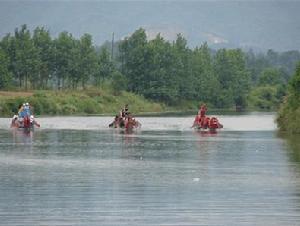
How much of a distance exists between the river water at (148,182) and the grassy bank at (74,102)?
45245 mm

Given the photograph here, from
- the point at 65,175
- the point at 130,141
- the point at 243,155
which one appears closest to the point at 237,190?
the point at 65,175

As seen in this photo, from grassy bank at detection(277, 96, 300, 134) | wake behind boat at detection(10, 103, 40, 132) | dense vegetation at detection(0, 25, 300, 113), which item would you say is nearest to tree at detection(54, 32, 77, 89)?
dense vegetation at detection(0, 25, 300, 113)

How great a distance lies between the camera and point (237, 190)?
25.5 m

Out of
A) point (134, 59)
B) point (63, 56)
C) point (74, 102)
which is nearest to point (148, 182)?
point (74, 102)

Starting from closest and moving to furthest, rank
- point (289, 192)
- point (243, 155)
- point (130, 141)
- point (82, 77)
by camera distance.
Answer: point (289, 192)
point (243, 155)
point (130, 141)
point (82, 77)

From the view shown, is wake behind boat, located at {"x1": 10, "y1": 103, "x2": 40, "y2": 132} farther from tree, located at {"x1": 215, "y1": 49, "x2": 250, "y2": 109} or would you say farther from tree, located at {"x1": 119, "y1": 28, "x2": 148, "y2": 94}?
tree, located at {"x1": 215, "y1": 49, "x2": 250, "y2": 109}

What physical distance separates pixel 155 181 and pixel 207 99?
12164 cm

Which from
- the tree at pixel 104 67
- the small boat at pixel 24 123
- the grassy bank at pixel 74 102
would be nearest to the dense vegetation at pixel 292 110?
the small boat at pixel 24 123

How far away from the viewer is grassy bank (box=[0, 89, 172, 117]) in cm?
9281

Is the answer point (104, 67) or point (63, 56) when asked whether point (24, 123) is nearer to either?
point (63, 56)

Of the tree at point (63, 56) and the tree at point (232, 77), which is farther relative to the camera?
the tree at point (232, 77)

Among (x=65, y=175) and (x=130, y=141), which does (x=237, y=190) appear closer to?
(x=65, y=175)

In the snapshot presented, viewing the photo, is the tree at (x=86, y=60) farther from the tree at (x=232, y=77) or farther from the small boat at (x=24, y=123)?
the small boat at (x=24, y=123)

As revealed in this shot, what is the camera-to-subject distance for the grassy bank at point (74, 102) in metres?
92.8
